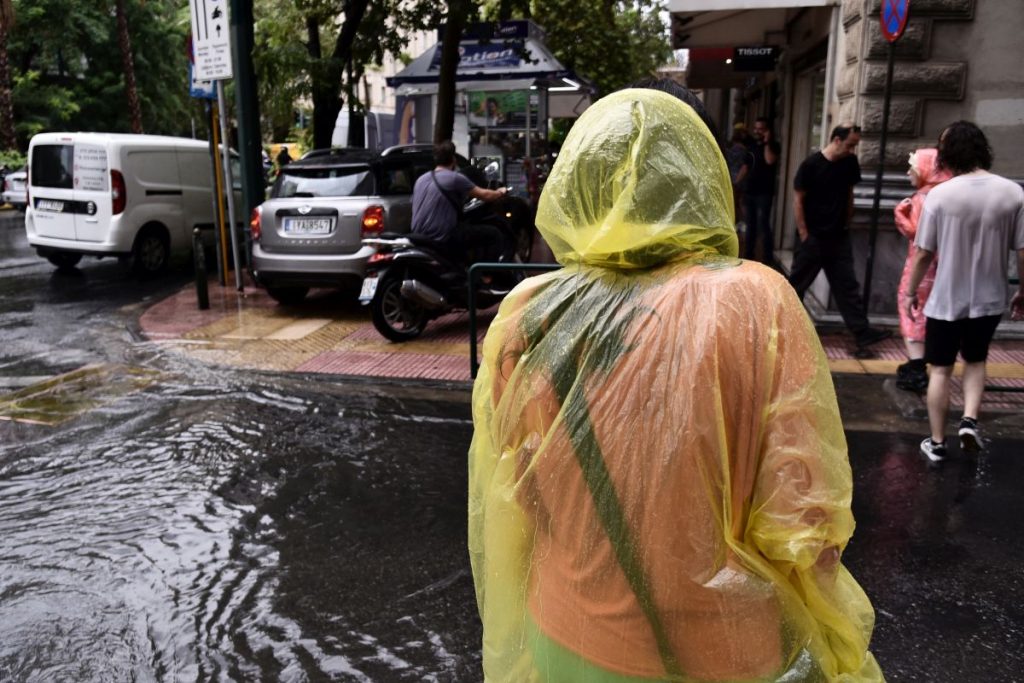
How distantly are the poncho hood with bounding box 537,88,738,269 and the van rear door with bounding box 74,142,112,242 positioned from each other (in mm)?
11387

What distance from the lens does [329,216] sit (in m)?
8.93

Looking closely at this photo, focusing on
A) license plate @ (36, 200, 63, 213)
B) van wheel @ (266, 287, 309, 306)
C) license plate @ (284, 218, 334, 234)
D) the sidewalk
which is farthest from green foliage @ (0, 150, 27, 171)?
license plate @ (284, 218, 334, 234)

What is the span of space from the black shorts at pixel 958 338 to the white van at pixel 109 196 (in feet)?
31.5

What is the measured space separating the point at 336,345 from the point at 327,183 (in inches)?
78.8

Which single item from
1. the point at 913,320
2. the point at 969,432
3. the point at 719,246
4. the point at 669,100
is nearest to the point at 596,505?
the point at 719,246

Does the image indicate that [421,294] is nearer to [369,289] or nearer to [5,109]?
[369,289]

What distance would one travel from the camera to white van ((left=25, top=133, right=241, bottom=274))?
11703 millimetres

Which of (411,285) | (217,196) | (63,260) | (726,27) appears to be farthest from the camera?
(726,27)

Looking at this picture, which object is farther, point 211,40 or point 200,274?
point 211,40

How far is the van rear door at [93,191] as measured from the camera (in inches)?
458

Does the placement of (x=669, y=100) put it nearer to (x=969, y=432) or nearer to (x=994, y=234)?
(x=994, y=234)

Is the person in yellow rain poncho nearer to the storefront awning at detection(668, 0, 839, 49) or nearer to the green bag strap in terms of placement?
the green bag strap

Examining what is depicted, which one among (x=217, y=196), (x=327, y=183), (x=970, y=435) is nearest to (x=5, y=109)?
(x=217, y=196)

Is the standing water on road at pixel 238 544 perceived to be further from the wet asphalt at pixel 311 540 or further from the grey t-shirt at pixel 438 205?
the grey t-shirt at pixel 438 205
